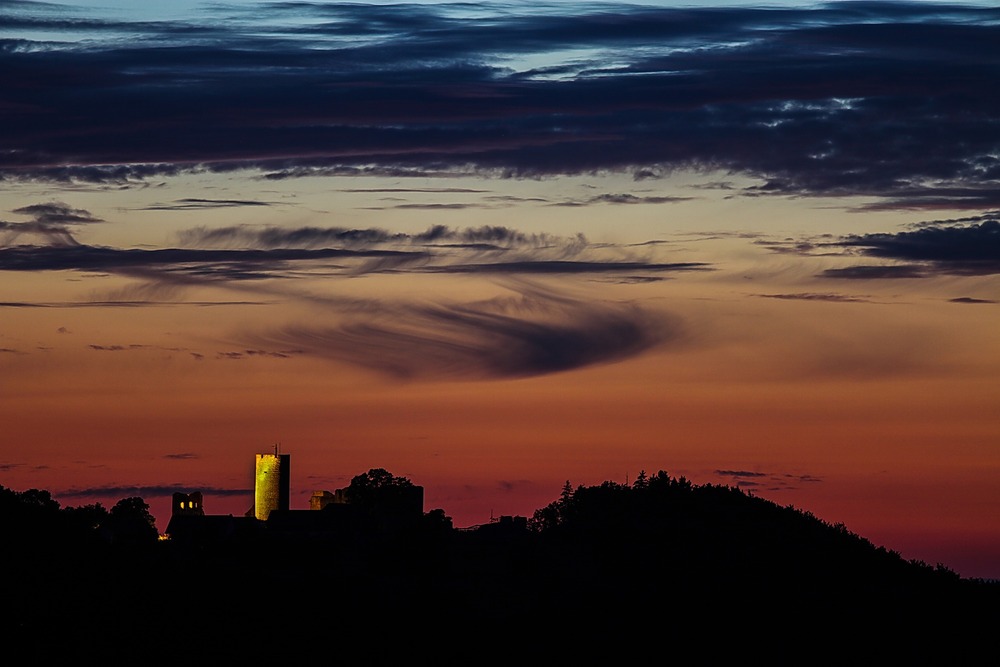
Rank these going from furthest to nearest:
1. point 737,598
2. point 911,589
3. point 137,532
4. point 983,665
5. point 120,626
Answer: point 911,589
point 737,598
point 983,665
point 137,532
point 120,626

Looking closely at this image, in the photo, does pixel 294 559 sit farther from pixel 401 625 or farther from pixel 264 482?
pixel 264 482

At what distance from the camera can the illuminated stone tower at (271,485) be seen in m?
169

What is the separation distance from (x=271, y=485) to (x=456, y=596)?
159 feet

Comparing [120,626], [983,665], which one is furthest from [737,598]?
[120,626]

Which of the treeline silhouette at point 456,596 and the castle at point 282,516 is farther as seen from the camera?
the castle at point 282,516

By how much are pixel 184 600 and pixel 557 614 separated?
104ft

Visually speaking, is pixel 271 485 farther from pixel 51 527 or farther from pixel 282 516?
pixel 51 527

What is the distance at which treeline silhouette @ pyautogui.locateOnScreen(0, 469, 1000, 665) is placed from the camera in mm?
98062

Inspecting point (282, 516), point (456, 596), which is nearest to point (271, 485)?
point (282, 516)

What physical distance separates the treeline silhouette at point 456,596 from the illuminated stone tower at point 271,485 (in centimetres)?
1262

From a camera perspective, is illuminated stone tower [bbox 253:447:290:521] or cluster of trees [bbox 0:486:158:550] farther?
illuminated stone tower [bbox 253:447:290:521]

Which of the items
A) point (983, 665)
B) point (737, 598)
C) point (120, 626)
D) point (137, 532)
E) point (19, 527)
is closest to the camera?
point (120, 626)

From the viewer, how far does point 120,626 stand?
94.3 metres

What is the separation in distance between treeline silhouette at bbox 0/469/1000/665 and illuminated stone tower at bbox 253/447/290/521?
41.4ft
